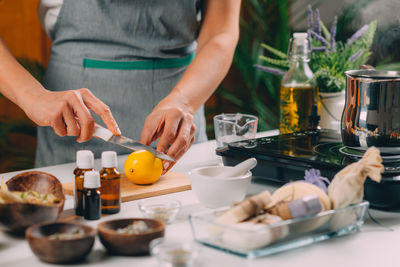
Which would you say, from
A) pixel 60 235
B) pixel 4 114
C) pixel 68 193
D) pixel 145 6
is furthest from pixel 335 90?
pixel 4 114

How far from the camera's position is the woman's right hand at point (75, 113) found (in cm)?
116

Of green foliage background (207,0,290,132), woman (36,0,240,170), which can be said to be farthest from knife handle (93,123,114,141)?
green foliage background (207,0,290,132)

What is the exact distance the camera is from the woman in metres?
1.67

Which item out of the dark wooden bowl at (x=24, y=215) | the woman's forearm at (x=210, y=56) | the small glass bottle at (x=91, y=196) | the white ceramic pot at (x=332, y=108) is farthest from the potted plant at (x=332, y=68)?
the dark wooden bowl at (x=24, y=215)

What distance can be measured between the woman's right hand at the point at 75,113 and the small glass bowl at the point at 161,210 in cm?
31

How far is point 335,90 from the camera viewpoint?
5.42 feet

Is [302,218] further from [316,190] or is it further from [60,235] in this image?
[60,235]

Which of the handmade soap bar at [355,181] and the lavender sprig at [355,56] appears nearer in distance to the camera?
the handmade soap bar at [355,181]

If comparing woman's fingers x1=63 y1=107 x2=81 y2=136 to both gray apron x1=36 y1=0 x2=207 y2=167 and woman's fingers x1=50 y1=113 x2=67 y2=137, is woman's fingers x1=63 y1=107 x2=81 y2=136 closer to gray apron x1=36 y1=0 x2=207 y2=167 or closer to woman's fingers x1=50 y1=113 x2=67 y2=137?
woman's fingers x1=50 y1=113 x2=67 y2=137

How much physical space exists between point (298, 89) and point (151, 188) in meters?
0.59

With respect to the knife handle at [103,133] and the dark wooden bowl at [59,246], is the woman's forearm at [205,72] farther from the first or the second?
the dark wooden bowl at [59,246]

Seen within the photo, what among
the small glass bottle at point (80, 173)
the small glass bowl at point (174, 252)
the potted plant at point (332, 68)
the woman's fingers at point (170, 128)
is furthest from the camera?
the potted plant at point (332, 68)

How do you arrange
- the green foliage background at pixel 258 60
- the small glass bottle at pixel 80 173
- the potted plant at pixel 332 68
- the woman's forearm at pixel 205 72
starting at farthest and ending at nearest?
the green foliage background at pixel 258 60 < the potted plant at pixel 332 68 < the woman's forearm at pixel 205 72 < the small glass bottle at pixel 80 173

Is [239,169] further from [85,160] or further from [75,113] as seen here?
[75,113]
